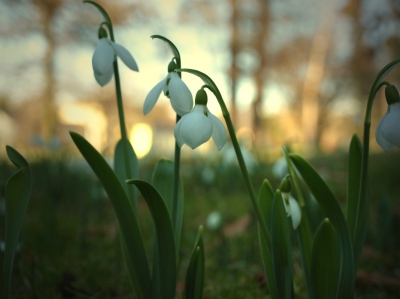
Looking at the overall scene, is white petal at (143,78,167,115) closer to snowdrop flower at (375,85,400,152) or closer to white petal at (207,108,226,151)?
white petal at (207,108,226,151)

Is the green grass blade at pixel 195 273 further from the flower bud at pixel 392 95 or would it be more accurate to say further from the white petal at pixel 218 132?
the flower bud at pixel 392 95

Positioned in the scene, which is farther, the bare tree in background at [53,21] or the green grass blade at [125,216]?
the bare tree in background at [53,21]

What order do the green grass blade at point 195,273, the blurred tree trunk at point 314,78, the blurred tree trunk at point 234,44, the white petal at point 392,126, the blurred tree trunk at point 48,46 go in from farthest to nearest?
the blurred tree trunk at point 314,78
the blurred tree trunk at point 234,44
the blurred tree trunk at point 48,46
the green grass blade at point 195,273
the white petal at point 392,126

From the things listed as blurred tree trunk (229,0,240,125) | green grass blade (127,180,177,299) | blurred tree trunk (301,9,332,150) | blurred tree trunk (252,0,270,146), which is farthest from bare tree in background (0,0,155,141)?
green grass blade (127,180,177,299)

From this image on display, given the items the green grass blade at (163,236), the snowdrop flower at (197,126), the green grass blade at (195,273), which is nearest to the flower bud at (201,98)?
the snowdrop flower at (197,126)

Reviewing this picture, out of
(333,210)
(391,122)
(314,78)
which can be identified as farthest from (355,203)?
(314,78)
